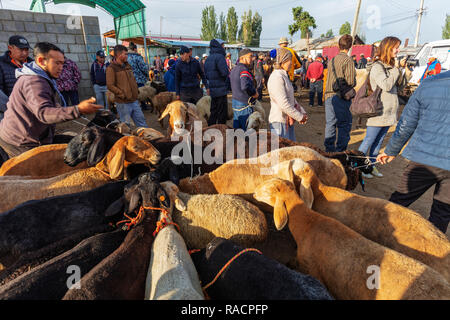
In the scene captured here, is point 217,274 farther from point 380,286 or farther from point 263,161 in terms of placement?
point 263,161

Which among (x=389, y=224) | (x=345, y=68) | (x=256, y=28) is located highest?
(x=256, y=28)

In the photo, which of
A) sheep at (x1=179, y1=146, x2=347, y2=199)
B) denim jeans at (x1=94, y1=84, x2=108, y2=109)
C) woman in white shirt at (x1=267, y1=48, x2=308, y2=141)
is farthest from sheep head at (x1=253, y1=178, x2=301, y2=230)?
denim jeans at (x1=94, y1=84, x2=108, y2=109)

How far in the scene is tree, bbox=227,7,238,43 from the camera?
71688mm

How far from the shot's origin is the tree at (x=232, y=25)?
2822 inches

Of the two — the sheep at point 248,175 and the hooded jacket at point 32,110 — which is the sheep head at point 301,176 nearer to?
the sheep at point 248,175

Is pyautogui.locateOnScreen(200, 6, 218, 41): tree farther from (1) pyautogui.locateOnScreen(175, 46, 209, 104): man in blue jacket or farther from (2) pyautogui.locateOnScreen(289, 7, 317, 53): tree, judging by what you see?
(1) pyautogui.locateOnScreen(175, 46, 209, 104): man in blue jacket

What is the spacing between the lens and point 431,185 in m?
2.86

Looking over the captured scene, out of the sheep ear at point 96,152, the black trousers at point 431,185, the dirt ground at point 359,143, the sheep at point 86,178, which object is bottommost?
the dirt ground at point 359,143

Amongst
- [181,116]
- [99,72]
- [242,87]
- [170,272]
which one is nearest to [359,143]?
[242,87]

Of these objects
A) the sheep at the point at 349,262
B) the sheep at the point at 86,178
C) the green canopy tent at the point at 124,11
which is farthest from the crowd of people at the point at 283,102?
the green canopy tent at the point at 124,11

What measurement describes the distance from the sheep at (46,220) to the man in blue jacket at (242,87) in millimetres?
4077

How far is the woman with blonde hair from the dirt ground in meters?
0.82

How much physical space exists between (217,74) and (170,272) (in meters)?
5.78

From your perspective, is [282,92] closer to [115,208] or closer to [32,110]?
[115,208]
